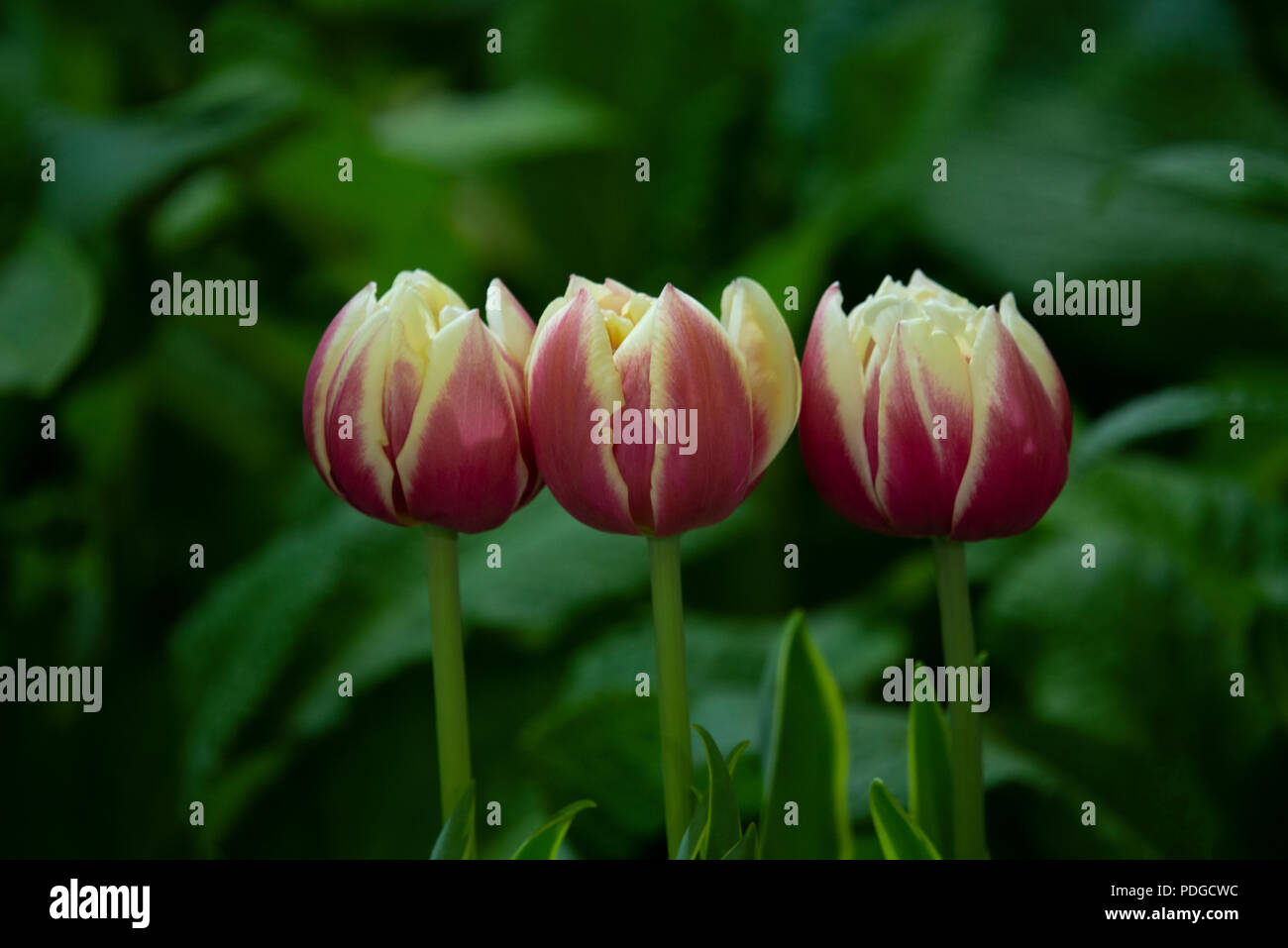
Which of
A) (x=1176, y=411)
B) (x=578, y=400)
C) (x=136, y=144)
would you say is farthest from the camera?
(x=136, y=144)

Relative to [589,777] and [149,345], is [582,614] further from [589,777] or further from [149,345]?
[149,345]

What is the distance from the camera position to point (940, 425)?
262 millimetres

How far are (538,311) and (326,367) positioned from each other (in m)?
0.59

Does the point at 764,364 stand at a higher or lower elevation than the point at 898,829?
higher

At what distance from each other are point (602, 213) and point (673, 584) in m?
0.68

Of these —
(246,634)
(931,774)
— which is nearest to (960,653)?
(931,774)

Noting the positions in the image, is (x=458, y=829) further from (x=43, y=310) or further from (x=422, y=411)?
(x=43, y=310)

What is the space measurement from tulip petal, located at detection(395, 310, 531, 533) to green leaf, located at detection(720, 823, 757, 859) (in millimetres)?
91

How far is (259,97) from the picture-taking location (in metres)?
0.65

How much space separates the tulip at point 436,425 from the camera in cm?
25

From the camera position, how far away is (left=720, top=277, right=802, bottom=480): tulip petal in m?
0.26

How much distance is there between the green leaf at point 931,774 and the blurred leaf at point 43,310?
399mm

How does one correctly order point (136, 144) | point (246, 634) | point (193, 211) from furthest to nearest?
point (193, 211) < point (136, 144) < point (246, 634)
